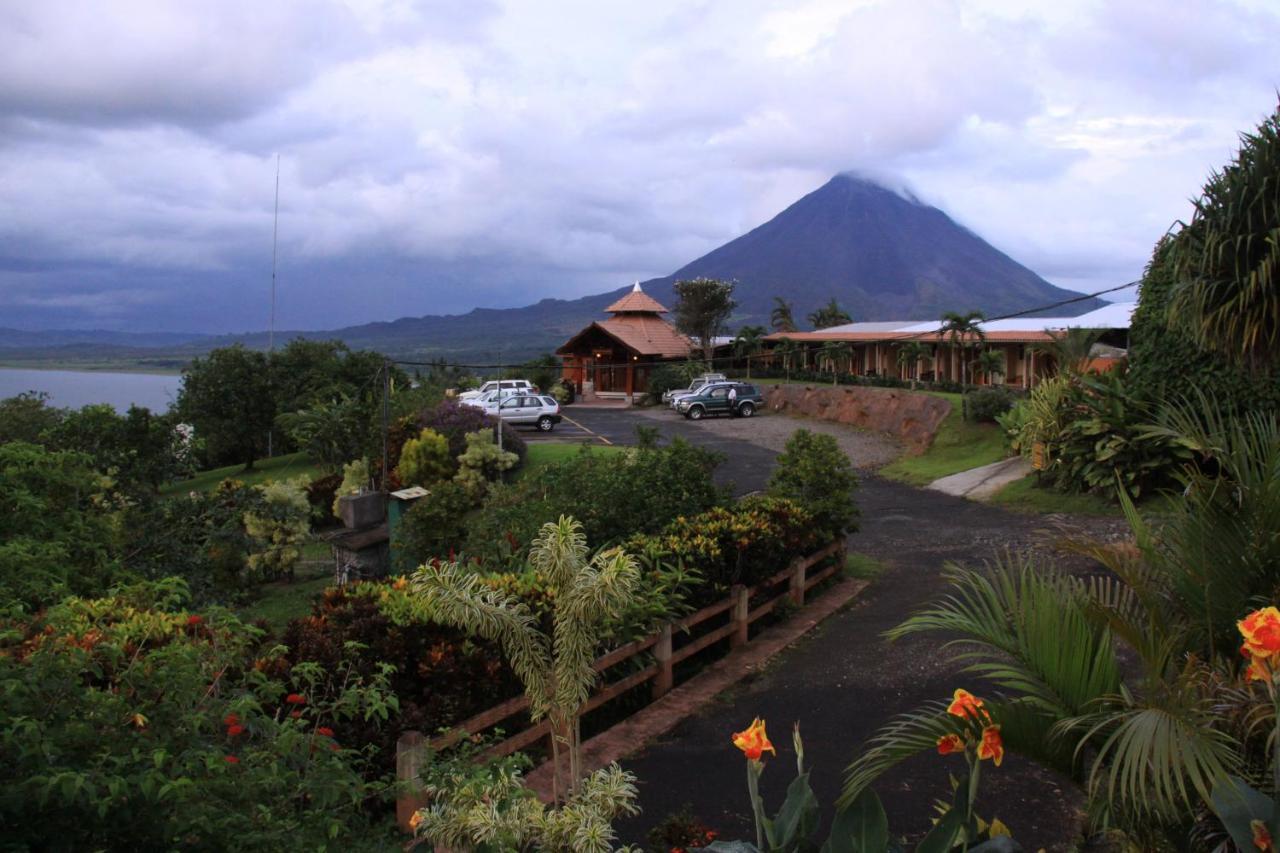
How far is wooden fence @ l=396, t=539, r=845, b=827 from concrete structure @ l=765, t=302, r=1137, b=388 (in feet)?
54.5

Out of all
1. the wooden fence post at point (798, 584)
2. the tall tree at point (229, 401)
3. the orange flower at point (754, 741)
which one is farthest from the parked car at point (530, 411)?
the orange flower at point (754, 741)

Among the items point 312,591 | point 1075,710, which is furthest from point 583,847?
point 312,591

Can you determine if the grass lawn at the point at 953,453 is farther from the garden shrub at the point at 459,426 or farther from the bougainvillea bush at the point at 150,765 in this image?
the bougainvillea bush at the point at 150,765

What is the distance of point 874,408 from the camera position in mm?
30453

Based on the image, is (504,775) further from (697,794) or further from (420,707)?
(697,794)

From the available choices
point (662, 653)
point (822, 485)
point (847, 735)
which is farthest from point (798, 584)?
point (847, 735)

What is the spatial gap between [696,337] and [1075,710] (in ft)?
191

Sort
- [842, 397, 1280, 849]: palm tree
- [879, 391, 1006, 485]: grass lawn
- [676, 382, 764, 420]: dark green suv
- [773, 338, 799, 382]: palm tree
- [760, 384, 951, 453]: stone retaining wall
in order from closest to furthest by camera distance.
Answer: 1. [842, 397, 1280, 849]: palm tree
2. [879, 391, 1006, 485]: grass lawn
3. [760, 384, 951, 453]: stone retaining wall
4. [676, 382, 764, 420]: dark green suv
5. [773, 338, 799, 382]: palm tree

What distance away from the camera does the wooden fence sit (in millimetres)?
4684

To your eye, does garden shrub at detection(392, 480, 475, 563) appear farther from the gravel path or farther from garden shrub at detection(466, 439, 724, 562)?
the gravel path

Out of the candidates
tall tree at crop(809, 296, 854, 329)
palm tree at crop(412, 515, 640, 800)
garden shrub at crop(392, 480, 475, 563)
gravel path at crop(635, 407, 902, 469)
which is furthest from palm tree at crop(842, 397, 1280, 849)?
tall tree at crop(809, 296, 854, 329)

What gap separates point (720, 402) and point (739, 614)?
28.6m

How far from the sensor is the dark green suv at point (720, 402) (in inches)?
1446

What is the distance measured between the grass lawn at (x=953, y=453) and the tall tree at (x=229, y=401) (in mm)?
26682
